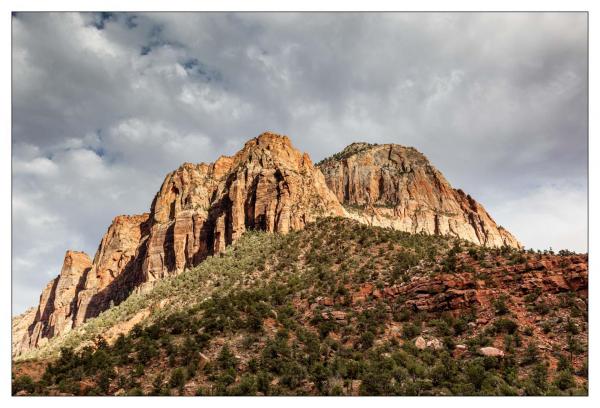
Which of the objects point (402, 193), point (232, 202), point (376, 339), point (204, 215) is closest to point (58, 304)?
point (204, 215)

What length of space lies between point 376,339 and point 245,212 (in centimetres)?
4369

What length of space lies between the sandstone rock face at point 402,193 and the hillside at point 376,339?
6970cm

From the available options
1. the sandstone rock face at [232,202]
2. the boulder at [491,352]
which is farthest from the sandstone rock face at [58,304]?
the boulder at [491,352]

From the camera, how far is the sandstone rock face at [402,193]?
382ft

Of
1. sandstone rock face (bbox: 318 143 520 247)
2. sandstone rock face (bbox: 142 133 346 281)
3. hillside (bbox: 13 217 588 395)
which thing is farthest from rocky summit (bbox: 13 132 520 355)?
hillside (bbox: 13 217 588 395)

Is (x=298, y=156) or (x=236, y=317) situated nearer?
(x=236, y=317)

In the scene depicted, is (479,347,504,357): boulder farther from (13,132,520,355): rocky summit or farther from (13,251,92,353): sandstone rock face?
(13,251,92,353): sandstone rock face

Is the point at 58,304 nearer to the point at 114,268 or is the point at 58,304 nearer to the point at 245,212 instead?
the point at 114,268

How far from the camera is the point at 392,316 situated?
33781mm

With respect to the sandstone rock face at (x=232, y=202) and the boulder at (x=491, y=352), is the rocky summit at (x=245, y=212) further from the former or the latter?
the boulder at (x=491, y=352)

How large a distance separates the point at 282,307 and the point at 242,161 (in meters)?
49.6

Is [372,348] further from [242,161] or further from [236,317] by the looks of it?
[242,161]

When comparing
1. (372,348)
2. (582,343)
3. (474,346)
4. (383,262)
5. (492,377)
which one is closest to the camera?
(492,377)

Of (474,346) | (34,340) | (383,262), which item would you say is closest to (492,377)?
(474,346)
